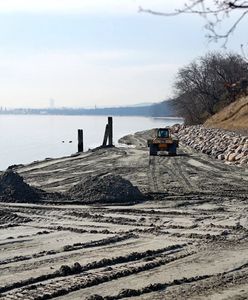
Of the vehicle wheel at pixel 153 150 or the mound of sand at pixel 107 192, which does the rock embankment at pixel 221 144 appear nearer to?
the vehicle wheel at pixel 153 150

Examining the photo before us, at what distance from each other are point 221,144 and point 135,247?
1011 inches

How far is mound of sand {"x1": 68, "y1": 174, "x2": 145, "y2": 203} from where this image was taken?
54.8 feet

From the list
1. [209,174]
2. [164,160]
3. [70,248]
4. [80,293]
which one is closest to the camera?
[80,293]

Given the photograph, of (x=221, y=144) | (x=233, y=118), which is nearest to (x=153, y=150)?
(x=221, y=144)

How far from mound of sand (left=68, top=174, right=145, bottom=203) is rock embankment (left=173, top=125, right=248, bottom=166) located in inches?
432

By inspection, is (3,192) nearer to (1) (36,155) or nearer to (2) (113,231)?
(2) (113,231)

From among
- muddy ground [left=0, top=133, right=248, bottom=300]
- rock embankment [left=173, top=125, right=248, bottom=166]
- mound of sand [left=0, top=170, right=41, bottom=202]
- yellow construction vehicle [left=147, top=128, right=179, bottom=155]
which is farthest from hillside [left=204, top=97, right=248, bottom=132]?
mound of sand [left=0, top=170, right=41, bottom=202]

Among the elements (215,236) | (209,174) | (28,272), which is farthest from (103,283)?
(209,174)

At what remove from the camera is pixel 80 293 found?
7.57 m

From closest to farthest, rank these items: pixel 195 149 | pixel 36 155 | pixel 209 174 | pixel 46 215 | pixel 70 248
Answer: pixel 70 248 < pixel 46 215 < pixel 209 174 < pixel 195 149 < pixel 36 155

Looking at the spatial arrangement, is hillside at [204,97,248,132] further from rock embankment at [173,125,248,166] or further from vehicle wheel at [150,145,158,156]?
vehicle wheel at [150,145,158,156]

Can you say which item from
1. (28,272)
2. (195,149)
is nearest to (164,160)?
(195,149)

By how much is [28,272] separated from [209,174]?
51.9 ft

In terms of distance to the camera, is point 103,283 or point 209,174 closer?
point 103,283
